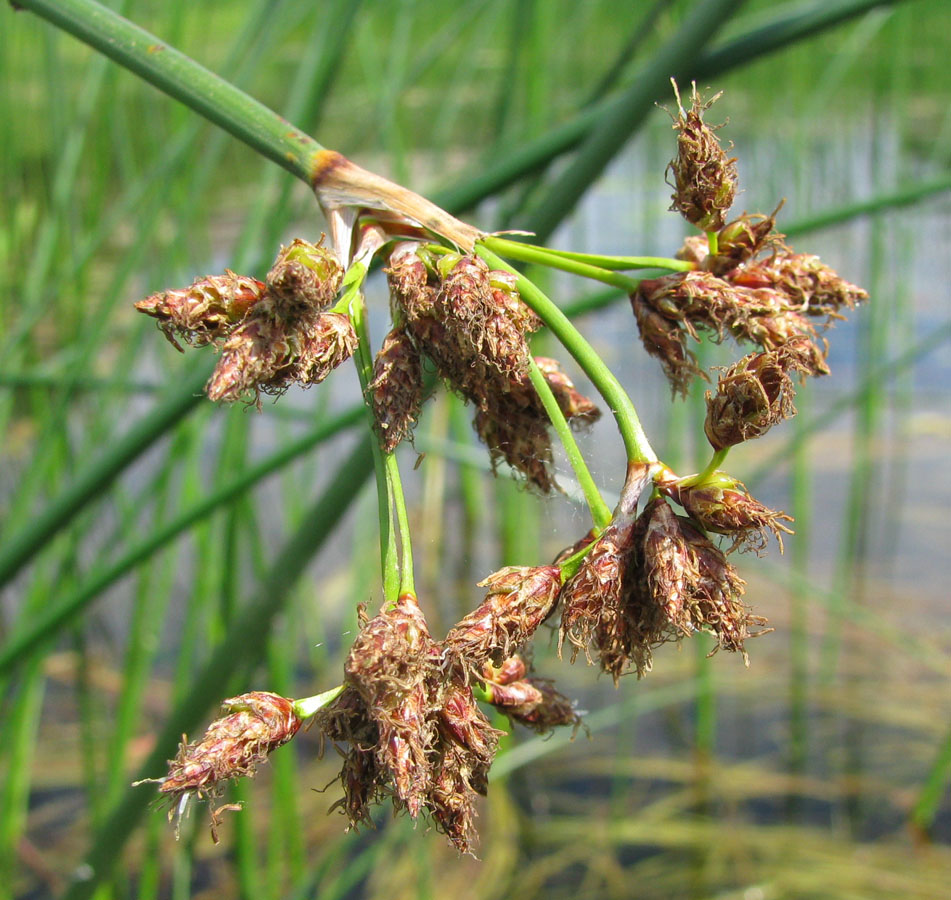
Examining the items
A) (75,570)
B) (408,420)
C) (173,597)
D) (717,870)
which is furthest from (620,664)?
(173,597)

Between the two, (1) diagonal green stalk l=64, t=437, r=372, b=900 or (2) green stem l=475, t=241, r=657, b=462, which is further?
(1) diagonal green stalk l=64, t=437, r=372, b=900

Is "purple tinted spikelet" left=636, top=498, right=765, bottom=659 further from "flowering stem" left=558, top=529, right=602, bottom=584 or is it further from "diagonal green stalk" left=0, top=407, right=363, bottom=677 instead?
"diagonal green stalk" left=0, top=407, right=363, bottom=677

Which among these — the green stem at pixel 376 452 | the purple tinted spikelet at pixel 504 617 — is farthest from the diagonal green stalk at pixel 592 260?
the purple tinted spikelet at pixel 504 617

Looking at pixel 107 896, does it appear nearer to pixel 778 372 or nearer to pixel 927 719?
pixel 778 372

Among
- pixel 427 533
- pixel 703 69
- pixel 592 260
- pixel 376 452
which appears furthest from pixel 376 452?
pixel 427 533

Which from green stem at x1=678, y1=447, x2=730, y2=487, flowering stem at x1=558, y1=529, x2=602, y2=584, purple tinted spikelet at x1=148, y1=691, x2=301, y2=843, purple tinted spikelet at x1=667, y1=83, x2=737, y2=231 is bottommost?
purple tinted spikelet at x1=148, y1=691, x2=301, y2=843

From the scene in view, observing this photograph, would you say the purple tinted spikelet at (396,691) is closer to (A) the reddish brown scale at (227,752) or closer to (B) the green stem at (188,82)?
(A) the reddish brown scale at (227,752)

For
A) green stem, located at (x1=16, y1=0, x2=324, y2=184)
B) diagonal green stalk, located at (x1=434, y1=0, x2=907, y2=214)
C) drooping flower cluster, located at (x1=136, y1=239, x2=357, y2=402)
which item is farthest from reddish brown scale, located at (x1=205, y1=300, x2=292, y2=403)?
diagonal green stalk, located at (x1=434, y1=0, x2=907, y2=214)

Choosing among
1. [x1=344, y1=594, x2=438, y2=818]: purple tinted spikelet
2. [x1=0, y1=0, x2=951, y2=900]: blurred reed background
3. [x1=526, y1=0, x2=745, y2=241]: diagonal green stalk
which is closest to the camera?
[x1=344, y1=594, x2=438, y2=818]: purple tinted spikelet
